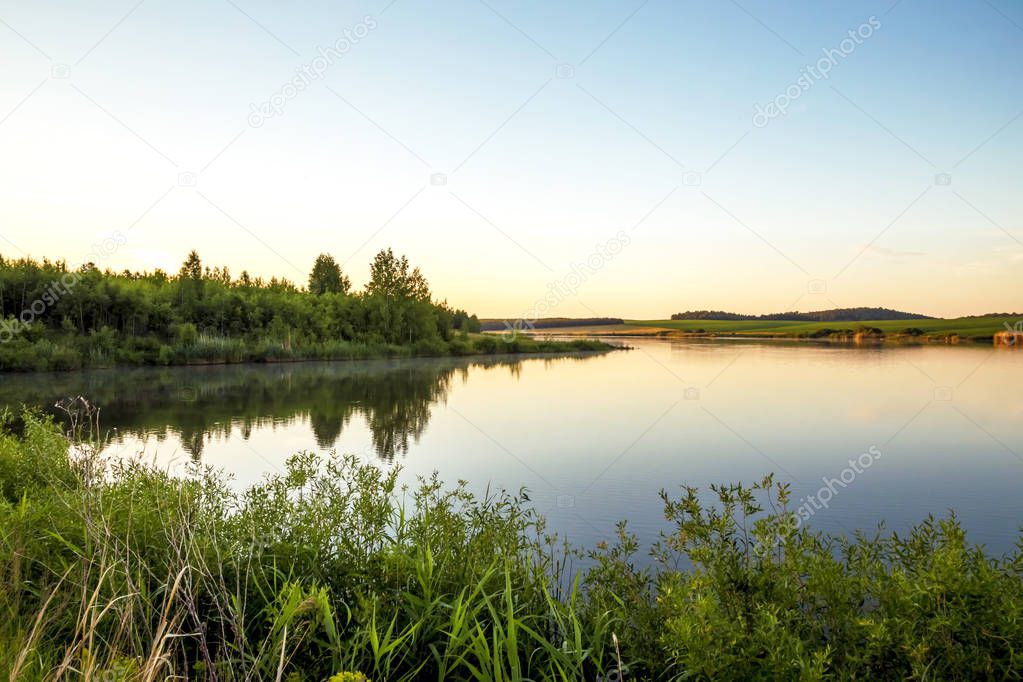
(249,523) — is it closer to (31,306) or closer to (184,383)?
(184,383)

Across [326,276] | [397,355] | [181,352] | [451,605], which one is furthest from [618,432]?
[326,276]

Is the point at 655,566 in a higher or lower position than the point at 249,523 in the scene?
lower

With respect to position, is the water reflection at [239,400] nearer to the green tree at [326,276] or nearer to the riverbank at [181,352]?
the riverbank at [181,352]

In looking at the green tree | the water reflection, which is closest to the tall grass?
the water reflection

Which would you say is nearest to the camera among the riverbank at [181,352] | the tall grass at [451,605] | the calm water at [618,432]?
the tall grass at [451,605]

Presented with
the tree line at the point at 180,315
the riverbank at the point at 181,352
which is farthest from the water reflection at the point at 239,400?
the tree line at the point at 180,315

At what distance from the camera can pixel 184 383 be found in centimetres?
2391

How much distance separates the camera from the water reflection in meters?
13.8

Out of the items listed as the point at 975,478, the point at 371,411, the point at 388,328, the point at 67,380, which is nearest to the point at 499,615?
the point at 975,478

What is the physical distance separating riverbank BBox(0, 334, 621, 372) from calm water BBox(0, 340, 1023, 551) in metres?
2.77

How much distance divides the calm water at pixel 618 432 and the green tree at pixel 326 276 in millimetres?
52024

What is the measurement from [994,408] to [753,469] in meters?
11.9

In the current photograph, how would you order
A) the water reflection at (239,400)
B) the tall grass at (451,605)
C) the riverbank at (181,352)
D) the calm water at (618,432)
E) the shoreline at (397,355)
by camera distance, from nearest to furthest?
the tall grass at (451,605)
the calm water at (618,432)
the water reflection at (239,400)
the riverbank at (181,352)
the shoreline at (397,355)

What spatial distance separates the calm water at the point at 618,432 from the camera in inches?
356
